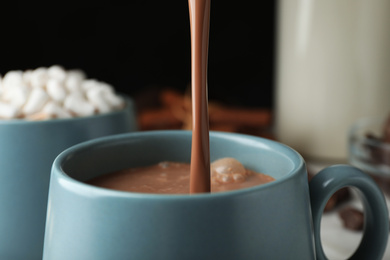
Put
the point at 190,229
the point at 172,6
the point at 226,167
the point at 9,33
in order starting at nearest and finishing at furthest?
the point at 190,229
the point at 226,167
the point at 9,33
the point at 172,6

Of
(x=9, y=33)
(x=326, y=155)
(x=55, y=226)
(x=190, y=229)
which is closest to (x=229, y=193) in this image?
(x=190, y=229)

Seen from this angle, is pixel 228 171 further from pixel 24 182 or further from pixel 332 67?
pixel 332 67

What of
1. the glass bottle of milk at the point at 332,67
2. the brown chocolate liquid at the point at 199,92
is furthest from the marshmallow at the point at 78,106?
the glass bottle of milk at the point at 332,67

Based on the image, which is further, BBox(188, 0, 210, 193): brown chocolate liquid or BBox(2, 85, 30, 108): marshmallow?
BBox(2, 85, 30, 108): marshmallow

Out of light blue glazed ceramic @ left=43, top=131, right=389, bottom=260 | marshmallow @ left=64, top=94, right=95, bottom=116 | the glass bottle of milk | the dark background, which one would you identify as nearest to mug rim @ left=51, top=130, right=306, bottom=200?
light blue glazed ceramic @ left=43, top=131, right=389, bottom=260

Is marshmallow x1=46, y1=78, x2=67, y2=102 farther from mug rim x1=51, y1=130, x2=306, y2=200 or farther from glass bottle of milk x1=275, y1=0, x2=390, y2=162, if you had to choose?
glass bottle of milk x1=275, y1=0, x2=390, y2=162

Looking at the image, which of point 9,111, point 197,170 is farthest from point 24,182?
point 197,170

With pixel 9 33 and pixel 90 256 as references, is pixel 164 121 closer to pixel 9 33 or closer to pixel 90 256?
pixel 9 33
